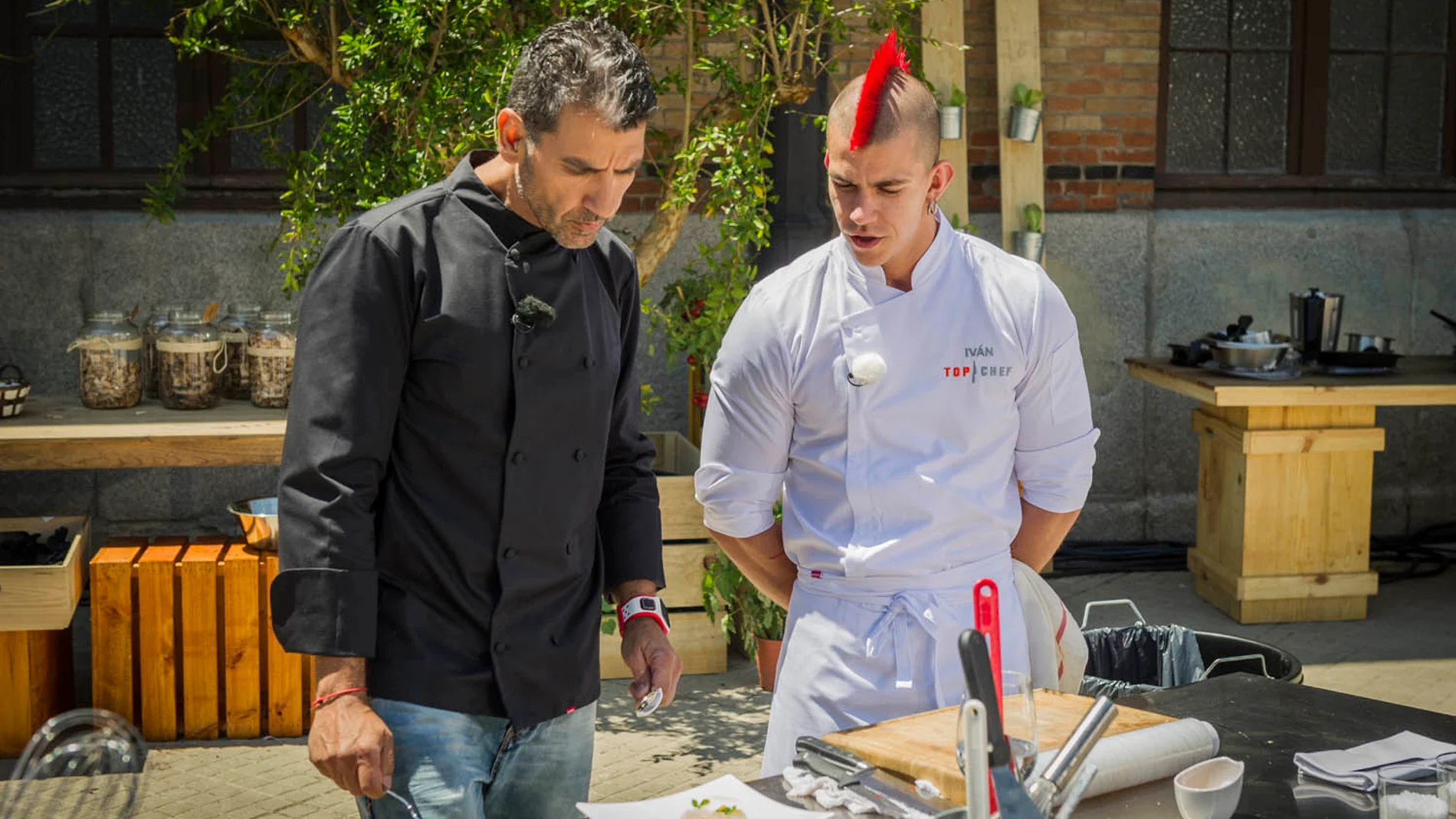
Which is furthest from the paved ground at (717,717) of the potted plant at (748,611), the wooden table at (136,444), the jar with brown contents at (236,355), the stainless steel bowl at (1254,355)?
the jar with brown contents at (236,355)

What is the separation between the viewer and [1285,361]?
6.79 meters

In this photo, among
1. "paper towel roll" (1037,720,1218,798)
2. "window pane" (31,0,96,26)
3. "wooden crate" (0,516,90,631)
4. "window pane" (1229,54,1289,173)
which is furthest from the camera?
"window pane" (1229,54,1289,173)

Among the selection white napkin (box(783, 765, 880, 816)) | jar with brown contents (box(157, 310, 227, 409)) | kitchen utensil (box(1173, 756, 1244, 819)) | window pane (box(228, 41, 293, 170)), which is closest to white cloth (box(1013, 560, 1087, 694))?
kitchen utensil (box(1173, 756, 1244, 819))

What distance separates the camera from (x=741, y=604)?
5.80 meters

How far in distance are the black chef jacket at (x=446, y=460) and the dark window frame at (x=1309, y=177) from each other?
6341 mm

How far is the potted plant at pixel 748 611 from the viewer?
5.66 meters

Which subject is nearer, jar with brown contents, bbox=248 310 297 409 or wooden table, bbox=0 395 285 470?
wooden table, bbox=0 395 285 470

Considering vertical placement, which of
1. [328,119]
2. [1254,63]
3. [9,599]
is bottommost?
[9,599]

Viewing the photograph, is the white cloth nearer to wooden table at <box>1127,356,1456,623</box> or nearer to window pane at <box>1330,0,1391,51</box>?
wooden table at <box>1127,356,1456,623</box>

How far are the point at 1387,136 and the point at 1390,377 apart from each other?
2232 millimetres

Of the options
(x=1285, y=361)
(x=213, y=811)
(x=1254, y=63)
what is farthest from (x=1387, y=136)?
(x=213, y=811)

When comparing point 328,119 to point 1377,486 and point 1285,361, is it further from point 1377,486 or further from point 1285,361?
point 1377,486

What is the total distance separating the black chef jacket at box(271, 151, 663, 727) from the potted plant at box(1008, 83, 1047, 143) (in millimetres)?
5188

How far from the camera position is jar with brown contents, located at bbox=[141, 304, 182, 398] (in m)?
5.88
